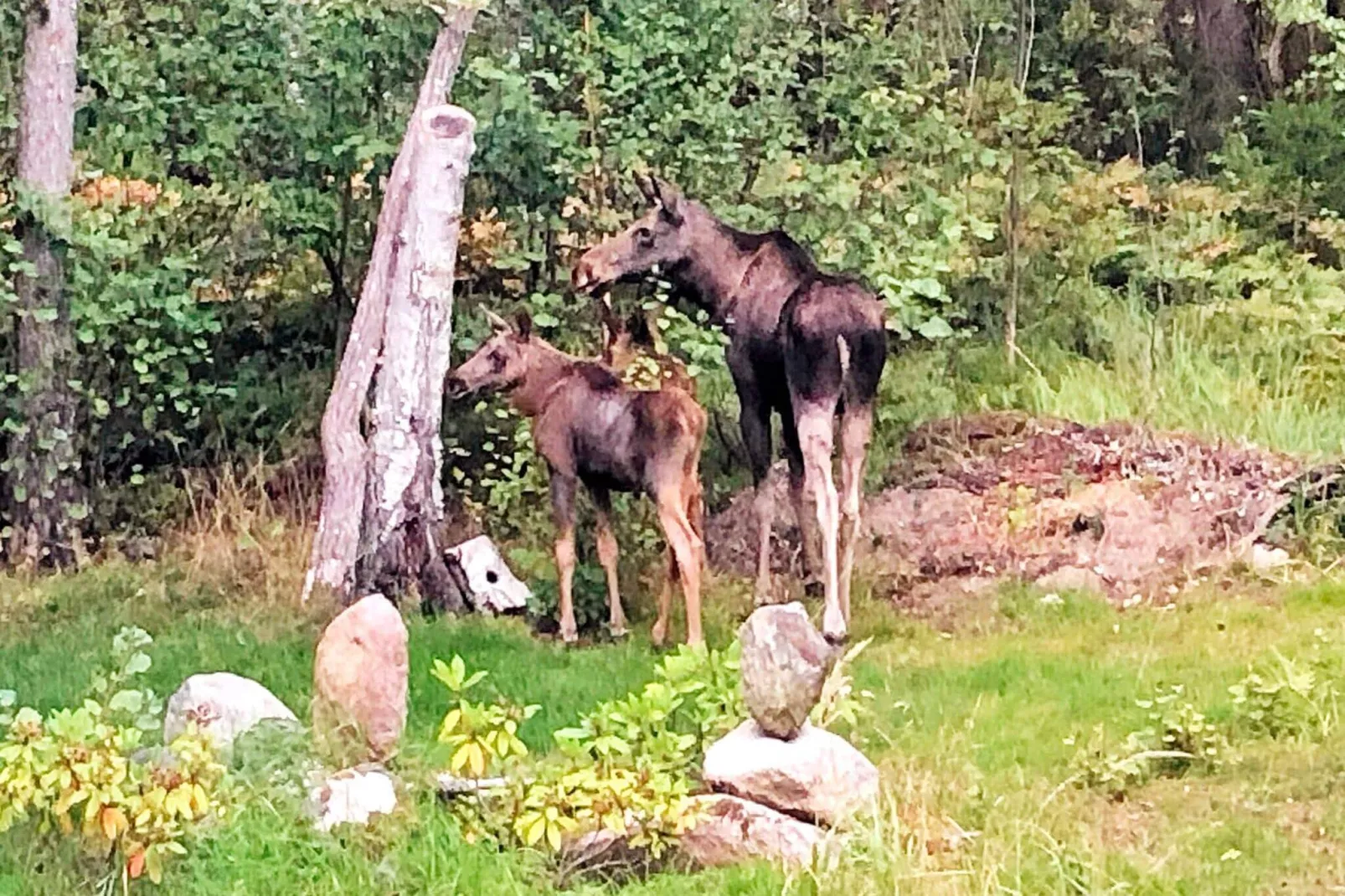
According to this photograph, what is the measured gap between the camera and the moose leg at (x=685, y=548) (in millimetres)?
8930

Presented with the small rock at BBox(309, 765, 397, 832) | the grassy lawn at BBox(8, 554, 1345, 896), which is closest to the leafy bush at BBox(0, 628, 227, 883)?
the grassy lawn at BBox(8, 554, 1345, 896)

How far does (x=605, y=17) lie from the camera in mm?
12094

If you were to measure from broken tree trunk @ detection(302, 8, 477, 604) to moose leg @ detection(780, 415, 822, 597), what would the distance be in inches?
79.7

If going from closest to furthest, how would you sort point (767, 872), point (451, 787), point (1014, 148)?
point (767, 872)
point (451, 787)
point (1014, 148)

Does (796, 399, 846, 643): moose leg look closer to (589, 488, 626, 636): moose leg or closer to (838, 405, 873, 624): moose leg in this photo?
(838, 405, 873, 624): moose leg

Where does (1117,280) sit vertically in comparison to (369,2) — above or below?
below

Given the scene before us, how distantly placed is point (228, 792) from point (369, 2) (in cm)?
705

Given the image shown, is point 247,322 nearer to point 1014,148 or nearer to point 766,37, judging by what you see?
point 766,37

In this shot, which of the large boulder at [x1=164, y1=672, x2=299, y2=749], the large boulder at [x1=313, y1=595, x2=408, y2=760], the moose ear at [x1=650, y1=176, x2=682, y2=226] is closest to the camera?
the large boulder at [x1=164, y1=672, x2=299, y2=749]

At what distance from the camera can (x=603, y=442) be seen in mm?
9484

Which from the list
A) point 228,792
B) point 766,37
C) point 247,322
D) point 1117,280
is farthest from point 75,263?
point 1117,280

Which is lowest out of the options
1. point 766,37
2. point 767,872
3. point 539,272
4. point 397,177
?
point 767,872

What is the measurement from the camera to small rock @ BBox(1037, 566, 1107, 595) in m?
10.1

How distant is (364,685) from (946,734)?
2306 mm
